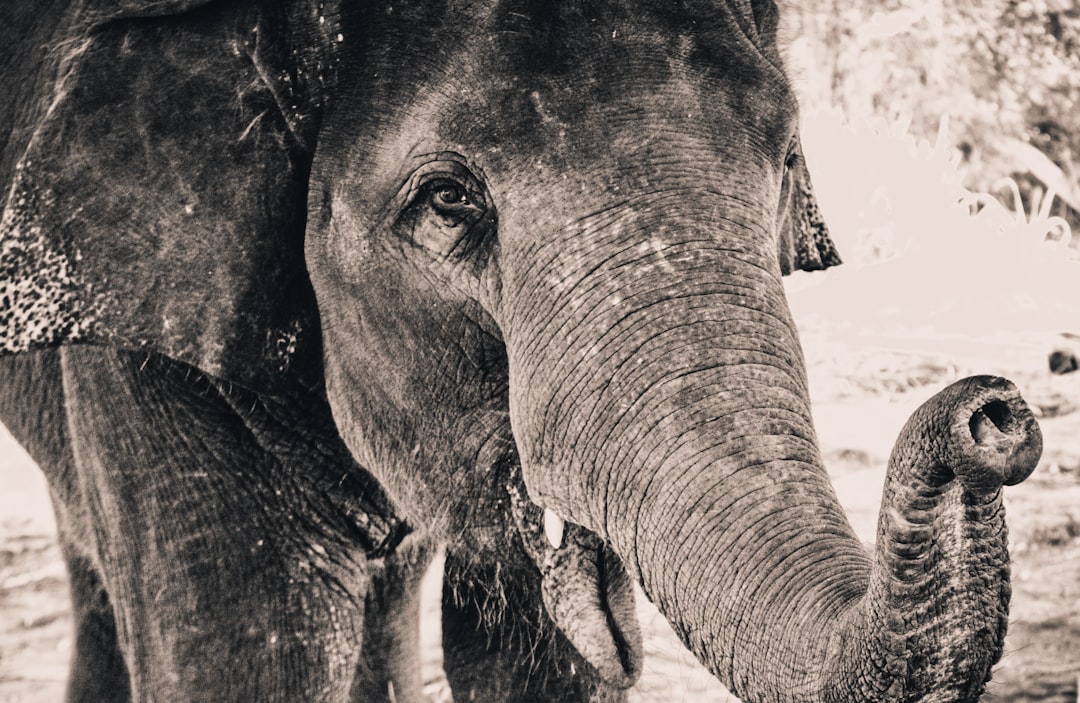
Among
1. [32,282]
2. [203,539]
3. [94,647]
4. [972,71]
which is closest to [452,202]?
[32,282]

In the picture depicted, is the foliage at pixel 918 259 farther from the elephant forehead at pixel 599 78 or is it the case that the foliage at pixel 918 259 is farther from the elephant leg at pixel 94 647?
the elephant forehead at pixel 599 78

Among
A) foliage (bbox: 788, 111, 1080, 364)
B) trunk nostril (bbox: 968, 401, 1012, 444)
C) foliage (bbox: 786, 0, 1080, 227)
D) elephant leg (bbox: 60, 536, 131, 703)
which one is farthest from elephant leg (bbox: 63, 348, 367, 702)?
foliage (bbox: 786, 0, 1080, 227)

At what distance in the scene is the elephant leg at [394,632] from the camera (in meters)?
3.38

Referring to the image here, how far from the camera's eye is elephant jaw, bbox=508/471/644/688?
2.57 metres

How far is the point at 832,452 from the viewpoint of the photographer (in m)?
6.30

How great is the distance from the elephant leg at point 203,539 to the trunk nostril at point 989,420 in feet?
5.42

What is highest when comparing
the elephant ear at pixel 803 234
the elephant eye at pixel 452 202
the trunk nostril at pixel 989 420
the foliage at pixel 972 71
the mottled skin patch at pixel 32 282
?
the foliage at pixel 972 71

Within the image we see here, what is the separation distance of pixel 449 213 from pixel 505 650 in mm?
1283

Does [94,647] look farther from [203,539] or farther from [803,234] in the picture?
[803,234]

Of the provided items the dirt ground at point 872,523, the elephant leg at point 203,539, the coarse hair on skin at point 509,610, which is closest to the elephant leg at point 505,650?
the coarse hair on skin at point 509,610

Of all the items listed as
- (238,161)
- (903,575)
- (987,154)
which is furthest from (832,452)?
(987,154)

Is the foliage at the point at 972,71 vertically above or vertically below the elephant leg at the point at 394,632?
above

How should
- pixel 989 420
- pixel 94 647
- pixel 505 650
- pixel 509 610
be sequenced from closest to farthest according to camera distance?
pixel 989 420 < pixel 509 610 < pixel 505 650 < pixel 94 647

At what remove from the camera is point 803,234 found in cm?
340
